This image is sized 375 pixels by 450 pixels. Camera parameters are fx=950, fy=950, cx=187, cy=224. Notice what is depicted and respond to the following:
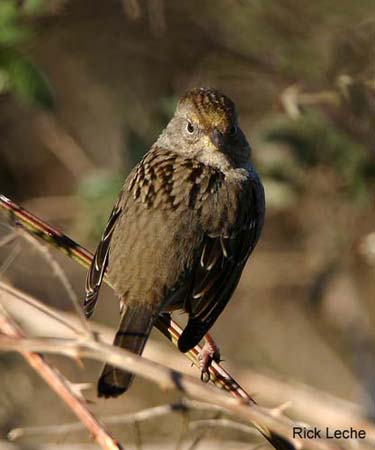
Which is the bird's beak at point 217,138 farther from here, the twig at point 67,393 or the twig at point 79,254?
the twig at point 67,393

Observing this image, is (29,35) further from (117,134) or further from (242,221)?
(117,134)

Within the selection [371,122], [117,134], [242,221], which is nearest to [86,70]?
[117,134]

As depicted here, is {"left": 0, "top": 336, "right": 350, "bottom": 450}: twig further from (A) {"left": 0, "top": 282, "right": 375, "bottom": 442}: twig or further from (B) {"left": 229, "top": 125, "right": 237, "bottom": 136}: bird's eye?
(A) {"left": 0, "top": 282, "right": 375, "bottom": 442}: twig

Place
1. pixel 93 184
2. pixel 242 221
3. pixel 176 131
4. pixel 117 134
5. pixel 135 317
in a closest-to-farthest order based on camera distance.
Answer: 1. pixel 135 317
2. pixel 242 221
3. pixel 176 131
4. pixel 93 184
5. pixel 117 134

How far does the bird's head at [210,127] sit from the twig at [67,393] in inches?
65.0

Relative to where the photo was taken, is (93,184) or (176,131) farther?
(93,184)

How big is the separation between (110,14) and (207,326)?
3.53 meters

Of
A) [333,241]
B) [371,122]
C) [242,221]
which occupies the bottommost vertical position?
[333,241]

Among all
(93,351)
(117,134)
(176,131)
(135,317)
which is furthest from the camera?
(117,134)

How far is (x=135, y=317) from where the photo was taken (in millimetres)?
3193

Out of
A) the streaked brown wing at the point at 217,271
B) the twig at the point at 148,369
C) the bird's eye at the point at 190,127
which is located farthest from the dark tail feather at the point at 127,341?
the bird's eye at the point at 190,127

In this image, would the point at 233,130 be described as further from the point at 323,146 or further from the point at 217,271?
the point at 323,146

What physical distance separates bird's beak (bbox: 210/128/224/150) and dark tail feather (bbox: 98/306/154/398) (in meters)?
0.93

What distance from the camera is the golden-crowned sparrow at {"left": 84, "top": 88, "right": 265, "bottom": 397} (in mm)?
3320
